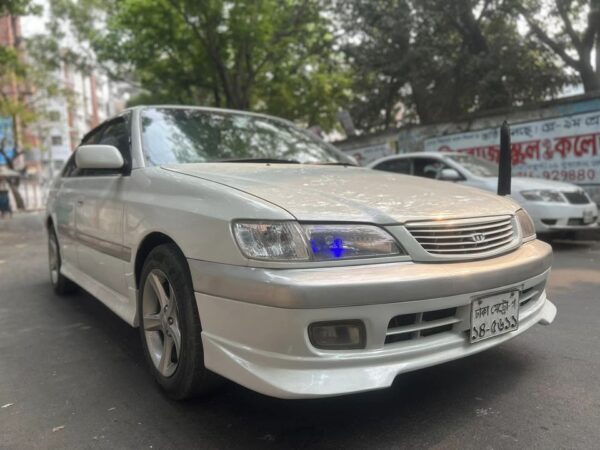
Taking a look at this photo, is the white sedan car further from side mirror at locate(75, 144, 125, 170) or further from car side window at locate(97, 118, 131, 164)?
car side window at locate(97, 118, 131, 164)

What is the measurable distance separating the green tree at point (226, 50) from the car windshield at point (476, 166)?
7.27 metres

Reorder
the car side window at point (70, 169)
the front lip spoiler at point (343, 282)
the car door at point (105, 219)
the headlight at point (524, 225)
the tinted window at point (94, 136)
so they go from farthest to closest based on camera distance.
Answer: the car side window at point (70, 169) < the tinted window at point (94, 136) < the car door at point (105, 219) < the headlight at point (524, 225) < the front lip spoiler at point (343, 282)

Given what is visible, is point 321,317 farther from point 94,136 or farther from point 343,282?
point 94,136

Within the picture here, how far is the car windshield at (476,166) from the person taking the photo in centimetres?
776

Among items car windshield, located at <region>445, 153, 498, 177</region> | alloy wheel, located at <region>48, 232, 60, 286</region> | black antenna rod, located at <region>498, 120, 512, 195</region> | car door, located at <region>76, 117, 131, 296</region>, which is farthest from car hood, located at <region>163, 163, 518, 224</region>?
car windshield, located at <region>445, 153, 498, 177</region>

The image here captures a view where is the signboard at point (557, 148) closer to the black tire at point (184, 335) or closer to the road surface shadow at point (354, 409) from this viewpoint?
the road surface shadow at point (354, 409)

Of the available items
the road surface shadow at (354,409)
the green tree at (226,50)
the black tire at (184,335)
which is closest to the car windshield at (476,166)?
the road surface shadow at (354,409)

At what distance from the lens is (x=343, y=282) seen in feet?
6.46

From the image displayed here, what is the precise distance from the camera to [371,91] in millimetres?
20750

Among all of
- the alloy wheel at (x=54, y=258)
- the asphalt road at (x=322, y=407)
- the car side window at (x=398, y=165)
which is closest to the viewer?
the asphalt road at (x=322, y=407)

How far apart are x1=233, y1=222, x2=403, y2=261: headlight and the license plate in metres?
0.47

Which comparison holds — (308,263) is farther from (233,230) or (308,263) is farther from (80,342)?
(80,342)

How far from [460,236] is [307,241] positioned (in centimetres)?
73

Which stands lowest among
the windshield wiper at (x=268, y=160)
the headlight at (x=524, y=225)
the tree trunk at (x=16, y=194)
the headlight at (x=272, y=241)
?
the tree trunk at (x=16, y=194)
